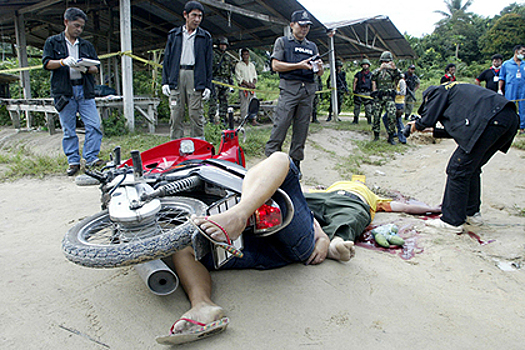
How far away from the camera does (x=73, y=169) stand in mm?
4699

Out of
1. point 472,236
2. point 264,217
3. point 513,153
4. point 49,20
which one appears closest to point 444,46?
point 513,153

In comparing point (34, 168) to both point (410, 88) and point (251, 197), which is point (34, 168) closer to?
point (251, 197)

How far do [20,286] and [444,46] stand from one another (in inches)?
1484

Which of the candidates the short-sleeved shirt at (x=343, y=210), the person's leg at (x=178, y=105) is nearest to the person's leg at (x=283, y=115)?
the person's leg at (x=178, y=105)

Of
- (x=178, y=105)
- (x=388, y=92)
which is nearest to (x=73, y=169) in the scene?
(x=178, y=105)

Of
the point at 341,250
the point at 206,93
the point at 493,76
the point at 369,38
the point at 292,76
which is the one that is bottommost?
the point at 341,250

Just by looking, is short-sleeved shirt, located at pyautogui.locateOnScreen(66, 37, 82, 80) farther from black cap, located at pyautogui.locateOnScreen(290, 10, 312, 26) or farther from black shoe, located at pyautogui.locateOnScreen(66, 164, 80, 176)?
black cap, located at pyautogui.locateOnScreen(290, 10, 312, 26)

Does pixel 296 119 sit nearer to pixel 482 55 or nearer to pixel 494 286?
pixel 494 286

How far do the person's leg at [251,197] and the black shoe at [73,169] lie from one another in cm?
369

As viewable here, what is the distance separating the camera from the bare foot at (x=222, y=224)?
147 centimetres

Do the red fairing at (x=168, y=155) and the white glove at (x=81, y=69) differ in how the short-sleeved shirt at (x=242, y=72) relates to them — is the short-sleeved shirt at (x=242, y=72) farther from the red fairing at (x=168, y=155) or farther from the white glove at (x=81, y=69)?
the red fairing at (x=168, y=155)

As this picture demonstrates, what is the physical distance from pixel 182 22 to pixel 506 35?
2876 centimetres

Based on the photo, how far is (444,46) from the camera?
1280 inches

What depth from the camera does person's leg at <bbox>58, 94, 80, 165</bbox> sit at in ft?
15.1
